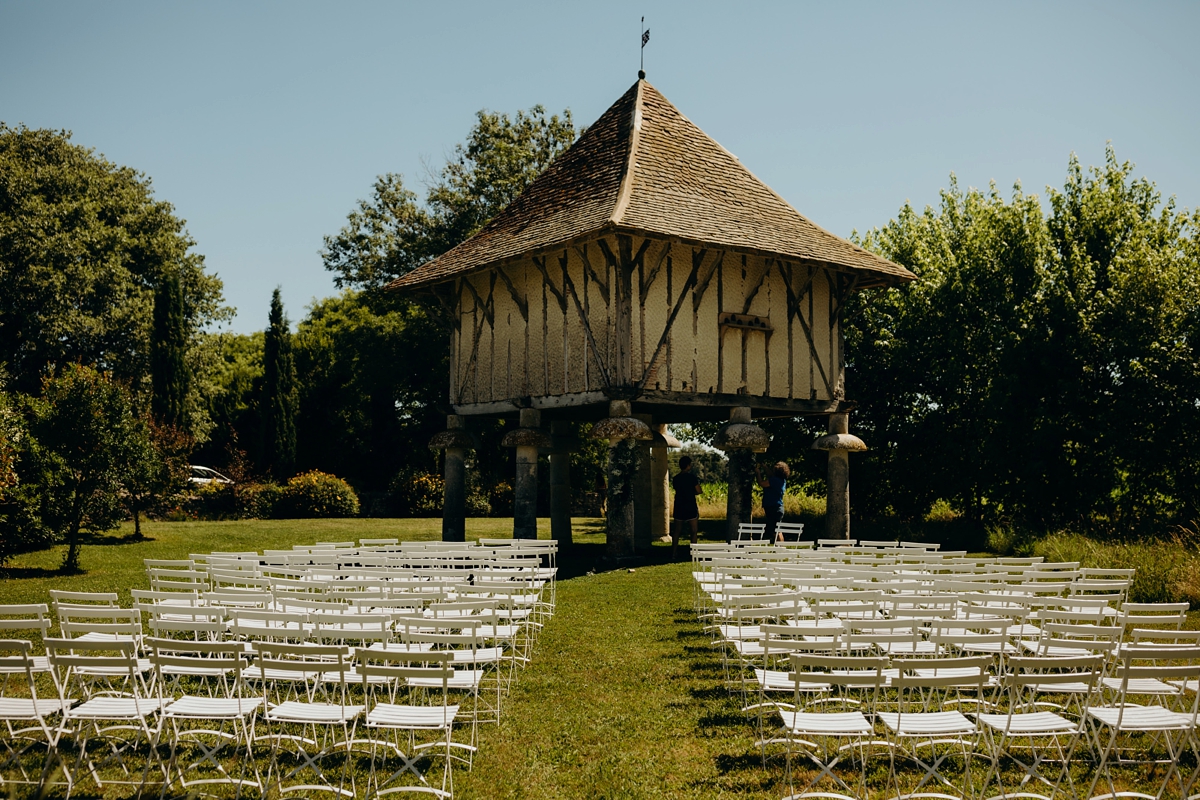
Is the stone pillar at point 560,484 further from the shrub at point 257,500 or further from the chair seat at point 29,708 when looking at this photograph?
the chair seat at point 29,708

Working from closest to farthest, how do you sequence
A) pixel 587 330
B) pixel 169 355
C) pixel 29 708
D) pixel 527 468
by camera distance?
pixel 29 708, pixel 587 330, pixel 527 468, pixel 169 355

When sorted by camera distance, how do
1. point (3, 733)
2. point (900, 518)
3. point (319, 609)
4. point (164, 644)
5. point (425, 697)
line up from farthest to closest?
point (900, 518) < point (319, 609) < point (425, 697) < point (3, 733) < point (164, 644)

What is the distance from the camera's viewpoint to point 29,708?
18.6 feet

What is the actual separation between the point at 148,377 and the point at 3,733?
96.6ft

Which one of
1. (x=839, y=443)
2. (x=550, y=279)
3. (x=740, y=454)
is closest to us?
(x=740, y=454)

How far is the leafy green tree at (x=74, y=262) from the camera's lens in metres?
31.9

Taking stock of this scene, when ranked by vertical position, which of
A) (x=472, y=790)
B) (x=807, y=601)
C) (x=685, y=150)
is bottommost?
(x=472, y=790)

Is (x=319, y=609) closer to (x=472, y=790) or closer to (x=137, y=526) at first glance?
(x=472, y=790)

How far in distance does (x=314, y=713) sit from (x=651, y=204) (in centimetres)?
1395

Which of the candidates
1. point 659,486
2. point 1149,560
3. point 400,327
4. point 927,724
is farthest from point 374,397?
point 927,724

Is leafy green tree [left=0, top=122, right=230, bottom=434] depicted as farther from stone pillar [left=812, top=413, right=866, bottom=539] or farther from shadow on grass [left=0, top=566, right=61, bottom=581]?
stone pillar [left=812, top=413, right=866, bottom=539]

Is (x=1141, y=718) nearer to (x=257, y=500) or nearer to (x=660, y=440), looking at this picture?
(x=660, y=440)

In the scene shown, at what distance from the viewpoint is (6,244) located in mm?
31469

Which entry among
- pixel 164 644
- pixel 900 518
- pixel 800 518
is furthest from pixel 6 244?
pixel 164 644
